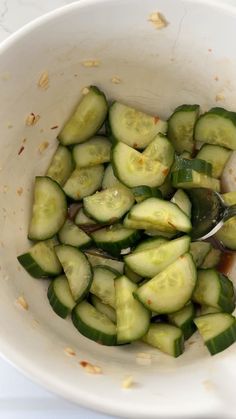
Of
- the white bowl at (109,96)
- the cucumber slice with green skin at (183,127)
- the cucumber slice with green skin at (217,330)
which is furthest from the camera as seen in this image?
the cucumber slice with green skin at (183,127)

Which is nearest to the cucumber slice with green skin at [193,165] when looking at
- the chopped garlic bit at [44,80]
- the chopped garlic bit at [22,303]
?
the chopped garlic bit at [44,80]

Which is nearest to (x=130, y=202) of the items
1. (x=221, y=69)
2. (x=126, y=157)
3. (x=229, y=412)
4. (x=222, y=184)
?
(x=126, y=157)

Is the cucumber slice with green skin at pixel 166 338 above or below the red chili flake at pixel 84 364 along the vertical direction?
below

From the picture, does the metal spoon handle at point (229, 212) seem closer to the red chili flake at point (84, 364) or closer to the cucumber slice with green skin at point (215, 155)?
the cucumber slice with green skin at point (215, 155)

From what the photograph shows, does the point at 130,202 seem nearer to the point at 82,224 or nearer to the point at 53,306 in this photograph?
the point at 82,224

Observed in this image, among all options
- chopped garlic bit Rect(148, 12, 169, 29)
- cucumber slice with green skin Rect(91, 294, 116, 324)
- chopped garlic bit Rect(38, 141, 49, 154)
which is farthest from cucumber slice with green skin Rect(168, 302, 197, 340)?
chopped garlic bit Rect(148, 12, 169, 29)

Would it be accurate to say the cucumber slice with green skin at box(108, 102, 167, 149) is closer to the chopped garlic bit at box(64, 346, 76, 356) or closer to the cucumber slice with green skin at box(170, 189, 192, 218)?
the cucumber slice with green skin at box(170, 189, 192, 218)

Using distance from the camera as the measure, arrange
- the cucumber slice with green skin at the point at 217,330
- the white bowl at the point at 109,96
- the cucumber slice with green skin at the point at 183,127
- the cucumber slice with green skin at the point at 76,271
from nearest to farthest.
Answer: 1. the white bowl at the point at 109,96
2. the cucumber slice with green skin at the point at 217,330
3. the cucumber slice with green skin at the point at 76,271
4. the cucumber slice with green skin at the point at 183,127

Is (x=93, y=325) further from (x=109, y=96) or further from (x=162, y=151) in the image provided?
(x=109, y=96)
